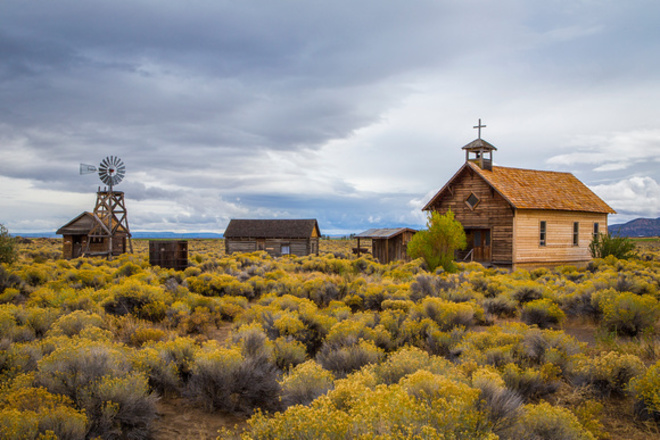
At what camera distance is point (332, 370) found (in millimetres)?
A: 6129

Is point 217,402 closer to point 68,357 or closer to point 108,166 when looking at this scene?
point 68,357

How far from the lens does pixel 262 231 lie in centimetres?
3678

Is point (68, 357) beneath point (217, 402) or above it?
above

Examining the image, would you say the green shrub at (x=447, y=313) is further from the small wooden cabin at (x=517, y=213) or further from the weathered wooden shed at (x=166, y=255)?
the small wooden cabin at (x=517, y=213)

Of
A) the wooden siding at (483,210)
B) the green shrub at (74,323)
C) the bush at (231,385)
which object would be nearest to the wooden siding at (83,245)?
the wooden siding at (483,210)

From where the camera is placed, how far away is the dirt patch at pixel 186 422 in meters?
4.95

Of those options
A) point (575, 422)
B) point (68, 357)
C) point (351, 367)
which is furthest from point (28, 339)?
point (575, 422)

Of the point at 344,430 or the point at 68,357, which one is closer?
the point at 344,430

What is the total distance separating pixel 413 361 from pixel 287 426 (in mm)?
2346

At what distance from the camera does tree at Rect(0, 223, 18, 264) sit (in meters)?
15.9

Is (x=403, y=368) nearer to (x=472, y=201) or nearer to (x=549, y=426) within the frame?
(x=549, y=426)

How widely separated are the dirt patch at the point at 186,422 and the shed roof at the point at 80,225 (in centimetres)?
2743

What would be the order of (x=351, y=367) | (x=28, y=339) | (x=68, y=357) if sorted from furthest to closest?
(x=28, y=339) < (x=351, y=367) < (x=68, y=357)

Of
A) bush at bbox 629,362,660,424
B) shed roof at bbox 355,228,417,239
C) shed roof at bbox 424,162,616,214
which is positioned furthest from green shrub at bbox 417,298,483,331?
shed roof at bbox 355,228,417,239
